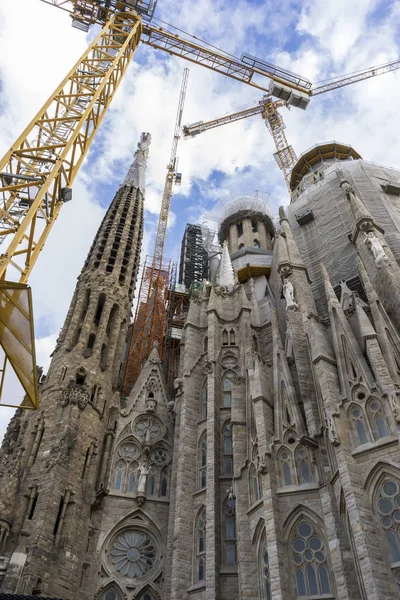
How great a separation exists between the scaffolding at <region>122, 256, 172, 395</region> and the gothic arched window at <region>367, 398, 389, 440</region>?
51.6 ft

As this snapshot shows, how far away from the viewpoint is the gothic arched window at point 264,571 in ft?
48.6

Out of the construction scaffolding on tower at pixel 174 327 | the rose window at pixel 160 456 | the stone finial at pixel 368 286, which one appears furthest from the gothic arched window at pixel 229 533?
the construction scaffolding on tower at pixel 174 327

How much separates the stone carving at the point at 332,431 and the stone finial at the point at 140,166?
28.8 m

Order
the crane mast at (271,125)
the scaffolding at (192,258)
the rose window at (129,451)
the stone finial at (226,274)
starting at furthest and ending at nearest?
1. the crane mast at (271,125)
2. the scaffolding at (192,258)
3. the stone finial at (226,274)
4. the rose window at (129,451)

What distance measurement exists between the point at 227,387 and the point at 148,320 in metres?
14.0

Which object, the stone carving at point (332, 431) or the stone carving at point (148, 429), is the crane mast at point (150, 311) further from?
the stone carving at point (332, 431)

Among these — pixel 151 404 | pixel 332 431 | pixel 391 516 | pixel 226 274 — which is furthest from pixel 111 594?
pixel 226 274

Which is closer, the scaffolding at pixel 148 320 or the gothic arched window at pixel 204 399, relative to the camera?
the gothic arched window at pixel 204 399

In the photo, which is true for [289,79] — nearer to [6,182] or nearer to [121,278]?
[121,278]

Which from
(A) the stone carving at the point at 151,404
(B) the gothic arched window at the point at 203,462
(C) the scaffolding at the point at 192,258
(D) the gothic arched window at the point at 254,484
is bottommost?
(D) the gothic arched window at the point at 254,484

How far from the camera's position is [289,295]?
22.8m

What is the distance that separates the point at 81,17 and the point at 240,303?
821 inches

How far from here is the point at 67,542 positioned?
18.1m

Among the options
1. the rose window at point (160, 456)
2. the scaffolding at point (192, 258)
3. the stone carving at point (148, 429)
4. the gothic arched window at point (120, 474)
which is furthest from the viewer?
the scaffolding at point (192, 258)
